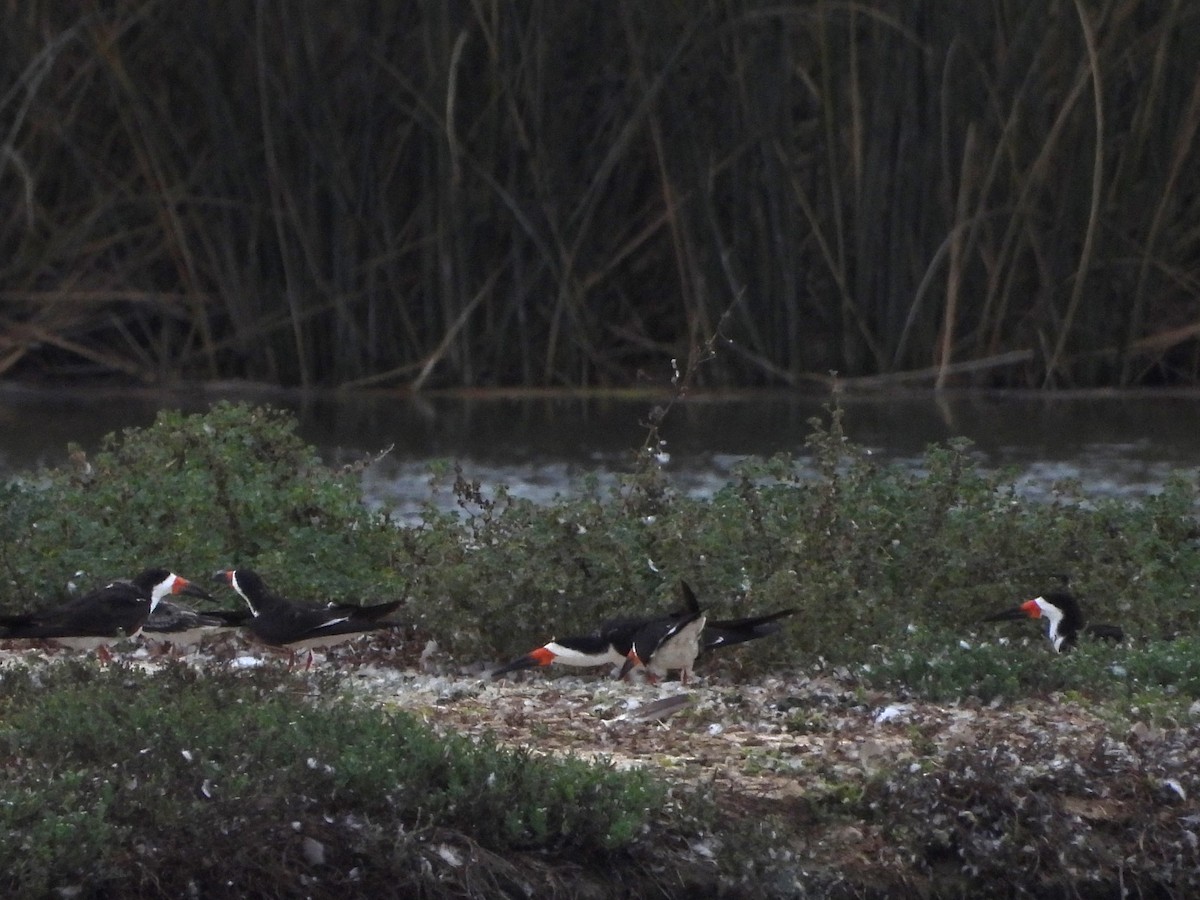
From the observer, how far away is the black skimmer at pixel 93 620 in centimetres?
679

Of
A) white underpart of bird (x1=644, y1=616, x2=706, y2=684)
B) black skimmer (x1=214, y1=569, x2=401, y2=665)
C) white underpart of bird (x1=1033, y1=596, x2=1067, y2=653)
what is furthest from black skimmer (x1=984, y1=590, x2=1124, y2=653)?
black skimmer (x1=214, y1=569, x2=401, y2=665)

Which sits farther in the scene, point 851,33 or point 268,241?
point 268,241

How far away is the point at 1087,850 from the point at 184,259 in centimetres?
988

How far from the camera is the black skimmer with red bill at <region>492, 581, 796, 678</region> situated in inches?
252

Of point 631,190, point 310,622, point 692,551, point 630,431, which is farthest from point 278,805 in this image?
point 631,190

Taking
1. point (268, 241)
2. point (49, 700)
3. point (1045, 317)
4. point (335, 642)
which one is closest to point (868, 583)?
point (335, 642)

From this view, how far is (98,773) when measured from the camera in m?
4.85

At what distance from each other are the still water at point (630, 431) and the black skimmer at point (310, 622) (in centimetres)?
308

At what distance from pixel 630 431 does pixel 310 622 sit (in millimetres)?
5395

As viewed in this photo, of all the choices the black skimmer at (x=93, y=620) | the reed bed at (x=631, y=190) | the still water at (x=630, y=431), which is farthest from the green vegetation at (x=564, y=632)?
the reed bed at (x=631, y=190)

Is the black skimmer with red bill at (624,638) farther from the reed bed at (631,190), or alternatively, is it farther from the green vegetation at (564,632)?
the reed bed at (631,190)

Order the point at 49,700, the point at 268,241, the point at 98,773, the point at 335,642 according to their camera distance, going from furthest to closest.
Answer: the point at 268,241 → the point at 335,642 → the point at 49,700 → the point at 98,773

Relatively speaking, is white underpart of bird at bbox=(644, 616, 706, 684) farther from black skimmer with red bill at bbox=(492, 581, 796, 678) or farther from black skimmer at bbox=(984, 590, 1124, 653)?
black skimmer at bbox=(984, 590, 1124, 653)

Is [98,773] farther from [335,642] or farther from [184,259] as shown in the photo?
[184,259]
